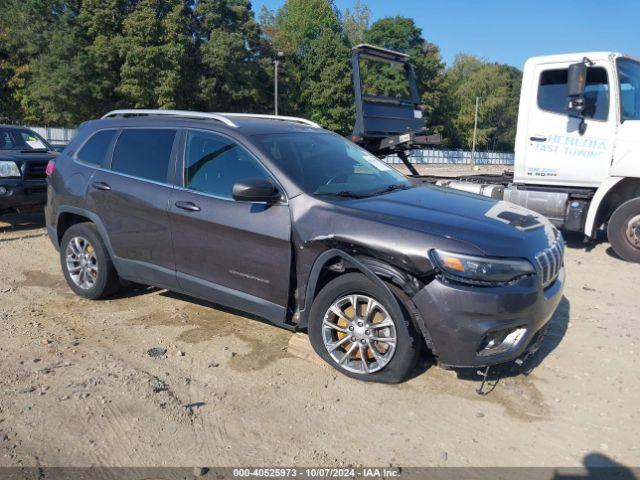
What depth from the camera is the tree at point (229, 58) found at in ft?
139

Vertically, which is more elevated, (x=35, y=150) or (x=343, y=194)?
(x=35, y=150)

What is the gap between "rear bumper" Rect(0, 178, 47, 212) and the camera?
28.5 ft

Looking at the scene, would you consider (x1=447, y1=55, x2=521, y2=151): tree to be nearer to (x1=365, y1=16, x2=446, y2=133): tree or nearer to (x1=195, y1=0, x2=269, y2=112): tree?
(x1=365, y1=16, x2=446, y2=133): tree

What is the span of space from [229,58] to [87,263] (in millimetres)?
40458

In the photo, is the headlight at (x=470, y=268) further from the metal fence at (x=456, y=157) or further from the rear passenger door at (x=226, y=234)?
the metal fence at (x=456, y=157)

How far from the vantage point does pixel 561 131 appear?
7.90 m

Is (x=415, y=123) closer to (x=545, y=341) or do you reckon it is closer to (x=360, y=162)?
(x=360, y=162)

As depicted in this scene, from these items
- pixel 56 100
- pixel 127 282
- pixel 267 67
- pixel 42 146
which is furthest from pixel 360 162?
pixel 267 67

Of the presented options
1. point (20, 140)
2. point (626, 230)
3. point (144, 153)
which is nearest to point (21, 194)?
point (20, 140)

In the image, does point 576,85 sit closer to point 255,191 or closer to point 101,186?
point 255,191

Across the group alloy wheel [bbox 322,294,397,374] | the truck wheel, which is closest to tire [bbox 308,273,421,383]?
alloy wheel [bbox 322,294,397,374]

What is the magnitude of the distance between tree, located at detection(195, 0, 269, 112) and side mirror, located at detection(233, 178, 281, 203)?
40.4m

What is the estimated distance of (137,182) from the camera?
484 cm

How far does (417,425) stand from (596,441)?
102 centimetres
